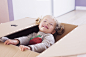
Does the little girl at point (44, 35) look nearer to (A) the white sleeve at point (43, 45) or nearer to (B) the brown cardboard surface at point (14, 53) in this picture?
(A) the white sleeve at point (43, 45)

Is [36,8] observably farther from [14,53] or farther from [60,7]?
[14,53]

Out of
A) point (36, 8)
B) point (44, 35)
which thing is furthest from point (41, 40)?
point (36, 8)

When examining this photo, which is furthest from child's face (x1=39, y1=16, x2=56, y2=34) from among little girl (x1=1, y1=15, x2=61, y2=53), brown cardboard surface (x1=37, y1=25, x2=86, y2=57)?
brown cardboard surface (x1=37, y1=25, x2=86, y2=57)

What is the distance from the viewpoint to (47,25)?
86 centimetres

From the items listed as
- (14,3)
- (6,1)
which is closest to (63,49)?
(6,1)

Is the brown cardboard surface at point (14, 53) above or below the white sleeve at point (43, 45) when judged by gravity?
above

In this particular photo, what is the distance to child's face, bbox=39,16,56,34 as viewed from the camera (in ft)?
2.84

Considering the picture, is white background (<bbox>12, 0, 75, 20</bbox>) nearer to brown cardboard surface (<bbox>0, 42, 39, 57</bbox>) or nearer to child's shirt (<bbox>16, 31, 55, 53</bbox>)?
child's shirt (<bbox>16, 31, 55, 53</bbox>)

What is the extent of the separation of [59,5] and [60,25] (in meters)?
1.98

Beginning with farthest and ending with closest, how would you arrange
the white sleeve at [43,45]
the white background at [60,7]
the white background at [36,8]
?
the white background at [60,7]
the white background at [36,8]
the white sleeve at [43,45]

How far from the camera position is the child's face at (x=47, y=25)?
87 cm

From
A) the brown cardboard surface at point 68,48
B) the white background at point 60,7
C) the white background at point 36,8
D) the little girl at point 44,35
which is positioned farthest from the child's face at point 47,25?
the white background at point 60,7

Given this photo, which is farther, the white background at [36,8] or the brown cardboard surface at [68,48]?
the white background at [36,8]

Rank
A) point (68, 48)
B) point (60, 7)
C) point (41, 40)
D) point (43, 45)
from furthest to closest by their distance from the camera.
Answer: point (60, 7) < point (41, 40) < point (43, 45) < point (68, 48)
